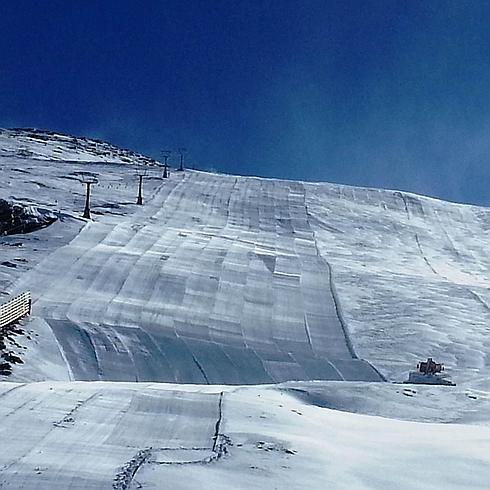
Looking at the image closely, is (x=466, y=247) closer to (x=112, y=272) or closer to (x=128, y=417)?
(x=112, y=272)

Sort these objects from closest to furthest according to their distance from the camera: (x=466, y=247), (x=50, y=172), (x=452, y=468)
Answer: (x=452, y=468) → (x=466, y=247) → (x=50, y=172)

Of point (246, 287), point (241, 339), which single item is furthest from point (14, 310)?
point (246, 287)

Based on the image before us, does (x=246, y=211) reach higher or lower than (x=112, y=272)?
higher

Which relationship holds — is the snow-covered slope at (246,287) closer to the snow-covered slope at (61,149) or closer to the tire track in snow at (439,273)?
the tire track in snow at (439,273)

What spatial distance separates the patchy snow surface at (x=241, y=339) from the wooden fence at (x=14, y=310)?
0.35m

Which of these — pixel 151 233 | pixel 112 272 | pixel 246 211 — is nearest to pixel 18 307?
pixel 112 272

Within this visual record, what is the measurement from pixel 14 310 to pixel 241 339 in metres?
4.67

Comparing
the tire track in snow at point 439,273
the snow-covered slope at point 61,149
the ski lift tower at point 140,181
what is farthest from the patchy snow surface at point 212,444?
the snow-covered slope at point 61,149

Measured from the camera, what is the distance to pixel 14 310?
48.6 feet

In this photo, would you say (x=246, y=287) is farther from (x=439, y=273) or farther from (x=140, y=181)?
(x=140, y=181)

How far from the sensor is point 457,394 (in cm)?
1059

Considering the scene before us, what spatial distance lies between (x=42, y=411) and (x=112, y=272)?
1341cm

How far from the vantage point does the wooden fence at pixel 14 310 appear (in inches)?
561

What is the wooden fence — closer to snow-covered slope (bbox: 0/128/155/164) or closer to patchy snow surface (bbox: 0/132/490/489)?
patchy snow surface (bbox: 0/132/490/489)
